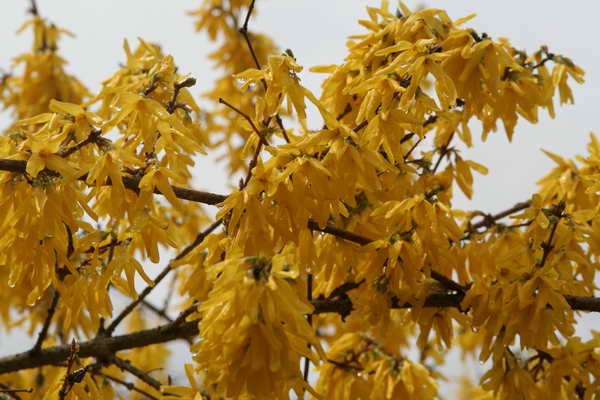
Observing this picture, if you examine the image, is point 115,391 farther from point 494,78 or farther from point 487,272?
point 494,78

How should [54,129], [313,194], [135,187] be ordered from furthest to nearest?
[54,129] < [135,187] < [313,194]

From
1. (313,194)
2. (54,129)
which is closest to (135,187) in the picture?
(54,129)

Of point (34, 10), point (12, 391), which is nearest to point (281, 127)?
point (12, 391)

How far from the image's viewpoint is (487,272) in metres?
2.51

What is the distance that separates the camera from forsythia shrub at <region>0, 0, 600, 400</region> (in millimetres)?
1840

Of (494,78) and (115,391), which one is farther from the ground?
(494,78)

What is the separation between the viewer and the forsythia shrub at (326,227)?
6.04ft

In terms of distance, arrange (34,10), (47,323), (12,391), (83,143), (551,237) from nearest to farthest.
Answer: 1. (83,143)
2. (551,237)
3. (12,391)
4. (47,323)
5. (34,10)

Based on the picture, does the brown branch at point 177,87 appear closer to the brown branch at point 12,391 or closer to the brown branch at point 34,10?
the brown branch at point 12,391

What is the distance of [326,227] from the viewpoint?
2146 millimetres

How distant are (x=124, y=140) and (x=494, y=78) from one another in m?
1.23

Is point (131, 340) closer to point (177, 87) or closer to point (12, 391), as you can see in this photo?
point (12, 391)

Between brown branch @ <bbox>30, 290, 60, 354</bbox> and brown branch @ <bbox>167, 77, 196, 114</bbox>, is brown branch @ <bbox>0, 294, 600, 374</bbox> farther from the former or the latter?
brown branch @ <bbox>167, 77, 196, 114</bbox>

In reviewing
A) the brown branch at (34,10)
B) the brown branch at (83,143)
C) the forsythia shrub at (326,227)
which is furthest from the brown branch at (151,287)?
the brown branch at (34,10)
